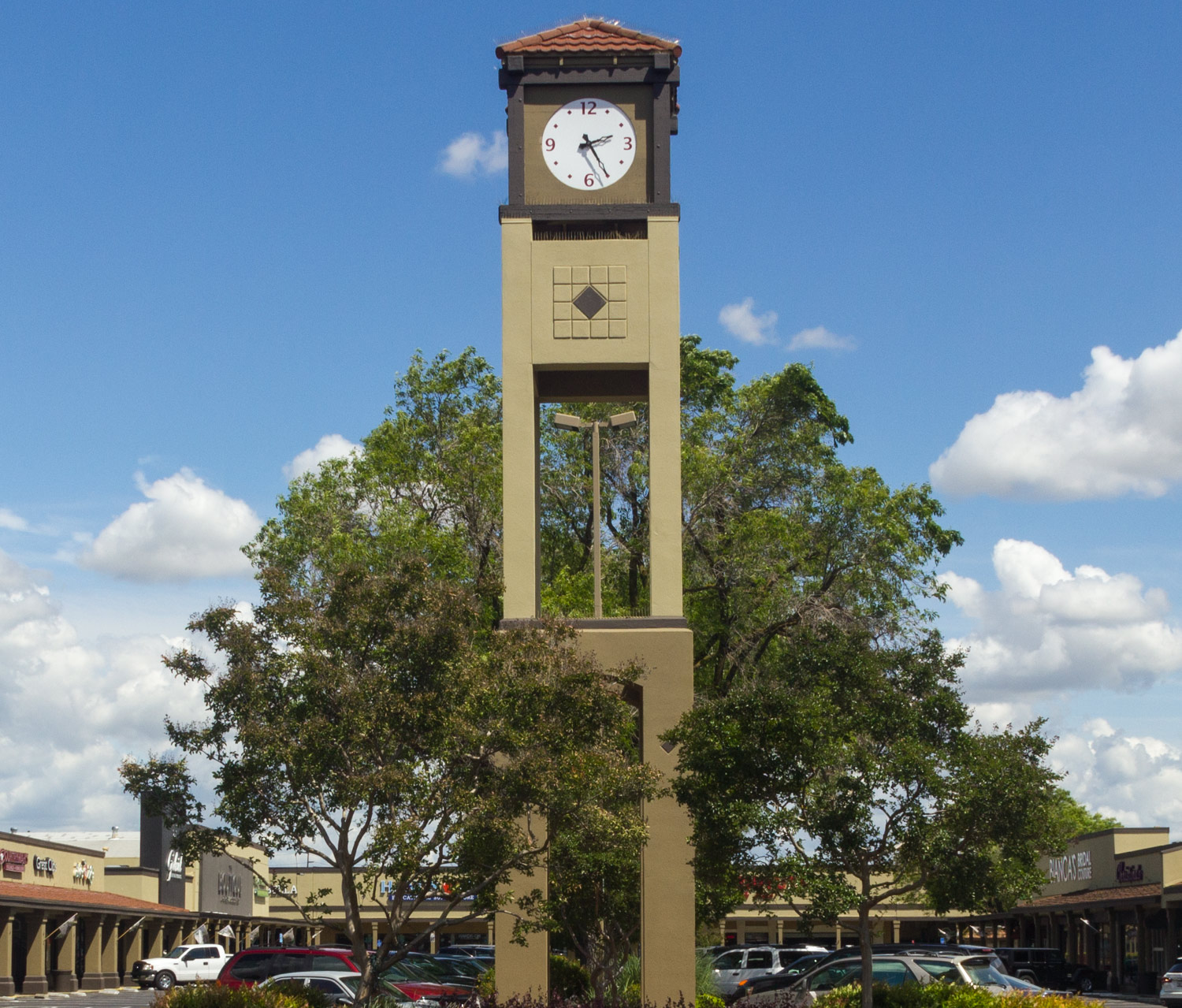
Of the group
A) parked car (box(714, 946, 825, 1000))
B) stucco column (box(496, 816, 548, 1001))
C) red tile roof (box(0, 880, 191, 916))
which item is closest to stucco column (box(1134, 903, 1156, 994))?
parked car (box(714, 946, 825, 1000))

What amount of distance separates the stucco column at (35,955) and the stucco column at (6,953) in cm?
159

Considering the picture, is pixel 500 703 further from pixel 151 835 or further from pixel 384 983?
pixel 151 835

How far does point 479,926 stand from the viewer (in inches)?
3538

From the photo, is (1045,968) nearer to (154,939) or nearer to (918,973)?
(918,973)

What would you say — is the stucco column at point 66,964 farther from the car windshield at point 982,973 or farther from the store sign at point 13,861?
the car windshield at point 982,973

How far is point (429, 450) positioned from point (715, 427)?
826 cm

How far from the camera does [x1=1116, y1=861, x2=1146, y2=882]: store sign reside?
55344 millimetres

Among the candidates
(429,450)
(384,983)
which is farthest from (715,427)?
(384,983)

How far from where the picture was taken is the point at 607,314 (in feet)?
A: 85.6

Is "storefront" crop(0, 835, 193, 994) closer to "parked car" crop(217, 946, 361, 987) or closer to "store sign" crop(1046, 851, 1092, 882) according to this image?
"parked car" crop(217, 946, 361, 987)

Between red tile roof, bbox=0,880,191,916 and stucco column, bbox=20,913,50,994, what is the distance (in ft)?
3.00

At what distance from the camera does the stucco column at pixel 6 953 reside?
147 feet

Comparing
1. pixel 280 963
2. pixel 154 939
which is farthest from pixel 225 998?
pixel 154 939

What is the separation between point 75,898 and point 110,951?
5985mm
